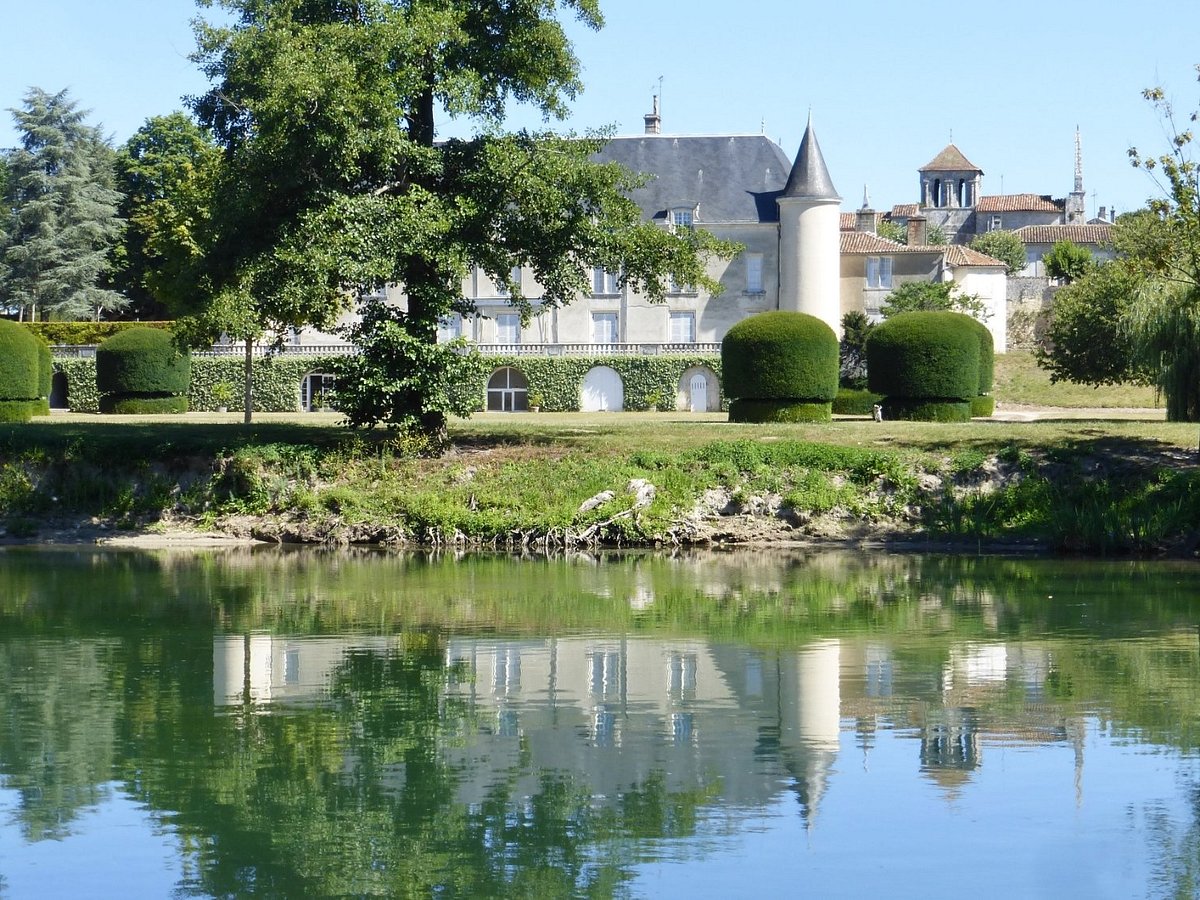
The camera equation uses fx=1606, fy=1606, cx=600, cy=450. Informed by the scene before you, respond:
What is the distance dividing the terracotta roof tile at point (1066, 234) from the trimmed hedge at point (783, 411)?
74.8 meters

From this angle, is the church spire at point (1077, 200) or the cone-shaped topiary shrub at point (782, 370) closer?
the cone-shaped topiary shrub at point (782, 370)

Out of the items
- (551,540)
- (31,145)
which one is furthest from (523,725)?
(31,145)

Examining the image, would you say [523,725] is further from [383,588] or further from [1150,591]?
[1150,591]

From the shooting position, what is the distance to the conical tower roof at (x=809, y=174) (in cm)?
5922

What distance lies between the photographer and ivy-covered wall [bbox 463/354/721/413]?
5722 centimetres

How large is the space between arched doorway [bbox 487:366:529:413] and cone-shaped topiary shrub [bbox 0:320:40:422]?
64.4 feet

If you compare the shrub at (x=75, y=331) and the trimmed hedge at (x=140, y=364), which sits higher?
the shrub at (x=75, y=331)

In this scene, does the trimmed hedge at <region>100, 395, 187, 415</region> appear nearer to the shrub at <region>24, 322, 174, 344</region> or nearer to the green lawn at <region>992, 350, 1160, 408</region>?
the shrub at <region>24, 322, 174, 344</region>

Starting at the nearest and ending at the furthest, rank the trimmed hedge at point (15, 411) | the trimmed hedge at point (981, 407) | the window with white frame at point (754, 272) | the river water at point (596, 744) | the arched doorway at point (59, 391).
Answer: the river water at point (596, 744)
the trimmed hedge at point (15, 411)
the trimmed hedge at point (981, 407)
the arched doorway at point (59, 391)
the window with white frame at point (754, 272)

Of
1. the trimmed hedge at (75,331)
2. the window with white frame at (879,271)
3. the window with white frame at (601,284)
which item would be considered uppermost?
the window with white frame at (879,271)

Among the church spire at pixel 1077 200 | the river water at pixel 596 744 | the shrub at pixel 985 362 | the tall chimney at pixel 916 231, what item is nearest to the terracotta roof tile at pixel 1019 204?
the church spire at pixel 1077 200

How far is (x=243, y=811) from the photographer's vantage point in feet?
30.1

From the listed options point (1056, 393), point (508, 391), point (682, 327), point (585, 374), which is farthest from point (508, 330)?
point (1056, 393)

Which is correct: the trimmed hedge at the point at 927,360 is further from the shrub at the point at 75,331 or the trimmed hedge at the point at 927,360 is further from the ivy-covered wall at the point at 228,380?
the shrub at the point at 75,331
